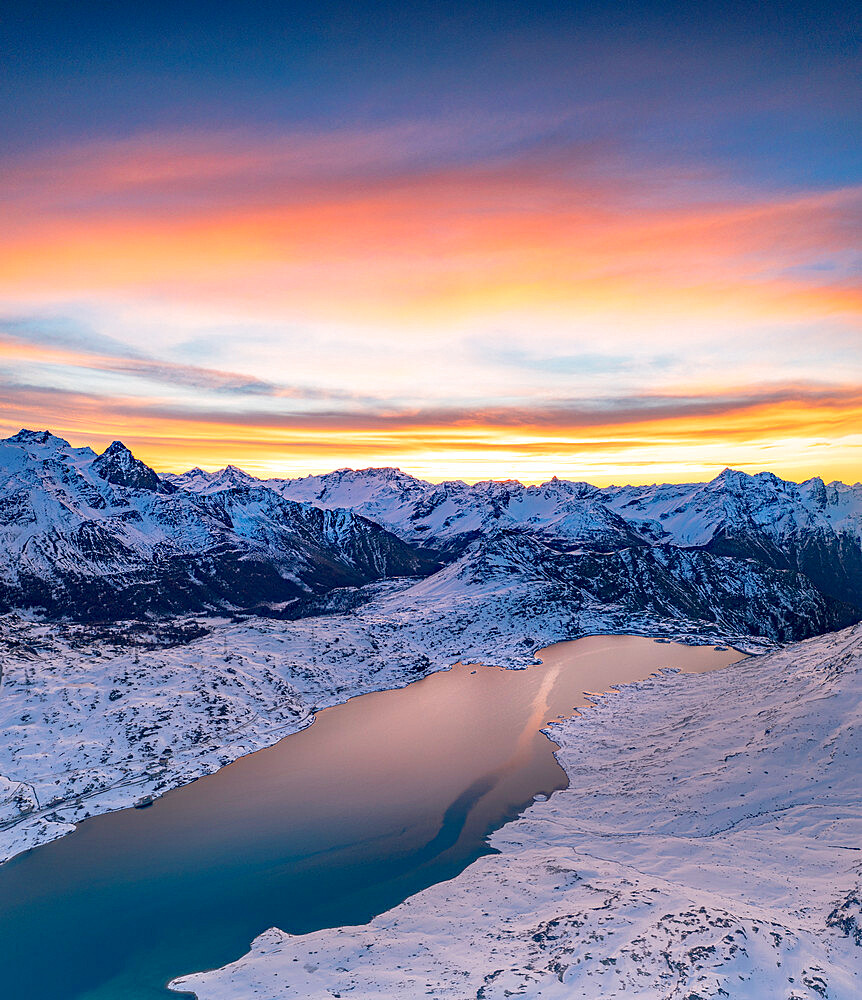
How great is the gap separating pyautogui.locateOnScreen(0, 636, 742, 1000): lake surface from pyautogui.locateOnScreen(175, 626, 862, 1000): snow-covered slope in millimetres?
4987

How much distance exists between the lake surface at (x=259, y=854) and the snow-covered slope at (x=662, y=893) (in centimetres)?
499

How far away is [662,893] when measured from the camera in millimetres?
56812

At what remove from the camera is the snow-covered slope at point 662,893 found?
154ft

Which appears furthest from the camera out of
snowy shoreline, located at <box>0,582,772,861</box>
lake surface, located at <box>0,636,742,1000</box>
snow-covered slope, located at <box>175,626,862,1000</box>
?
snowy shoreline, located at <box>0,582,772,861</box>

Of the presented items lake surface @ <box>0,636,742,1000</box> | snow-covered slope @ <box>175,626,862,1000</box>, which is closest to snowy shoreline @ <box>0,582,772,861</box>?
lake surface @ <box>0,636,742,1000</box>

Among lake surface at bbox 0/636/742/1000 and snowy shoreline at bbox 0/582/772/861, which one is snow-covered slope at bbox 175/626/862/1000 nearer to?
lake surface at bbox 0/636/742/1000

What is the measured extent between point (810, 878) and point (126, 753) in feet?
333

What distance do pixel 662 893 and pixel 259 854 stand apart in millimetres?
50086

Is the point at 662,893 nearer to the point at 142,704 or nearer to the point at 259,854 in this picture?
the point at 259,854

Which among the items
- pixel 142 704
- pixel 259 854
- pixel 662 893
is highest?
pixel 662 893

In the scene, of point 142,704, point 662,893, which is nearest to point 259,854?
point 662,893

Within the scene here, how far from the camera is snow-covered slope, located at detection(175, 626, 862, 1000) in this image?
47.1m

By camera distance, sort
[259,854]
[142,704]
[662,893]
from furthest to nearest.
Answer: [142,704]
[259,854]
[662,893]

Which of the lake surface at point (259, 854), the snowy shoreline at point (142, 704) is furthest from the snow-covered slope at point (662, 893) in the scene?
the snowy shoreline at point (142, 704)
